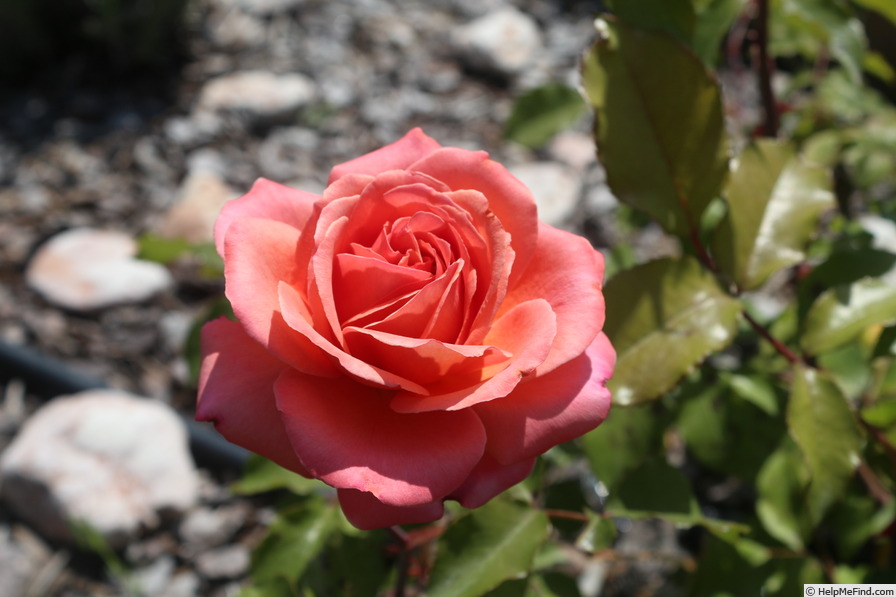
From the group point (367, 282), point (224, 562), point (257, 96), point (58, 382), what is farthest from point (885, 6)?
point (257, 96)

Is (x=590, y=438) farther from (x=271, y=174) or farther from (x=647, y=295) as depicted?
(x=271, y=174)

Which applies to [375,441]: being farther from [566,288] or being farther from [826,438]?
[826,438]

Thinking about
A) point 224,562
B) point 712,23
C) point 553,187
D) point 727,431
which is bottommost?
point 224,562

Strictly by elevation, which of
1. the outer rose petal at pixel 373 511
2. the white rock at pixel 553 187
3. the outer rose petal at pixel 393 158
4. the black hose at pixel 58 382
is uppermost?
the outer rose petal at pixel 393 158

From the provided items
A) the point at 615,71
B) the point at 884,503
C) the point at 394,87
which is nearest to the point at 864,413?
the point at 884,503

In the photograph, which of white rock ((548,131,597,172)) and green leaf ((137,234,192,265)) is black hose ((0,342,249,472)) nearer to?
green leaf ((137,234,192,265))

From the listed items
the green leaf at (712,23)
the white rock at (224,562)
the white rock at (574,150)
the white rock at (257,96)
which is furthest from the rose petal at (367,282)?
the white rock at (257,96)

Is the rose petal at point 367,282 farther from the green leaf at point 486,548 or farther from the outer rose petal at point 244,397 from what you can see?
the green leaf at point 486,548
